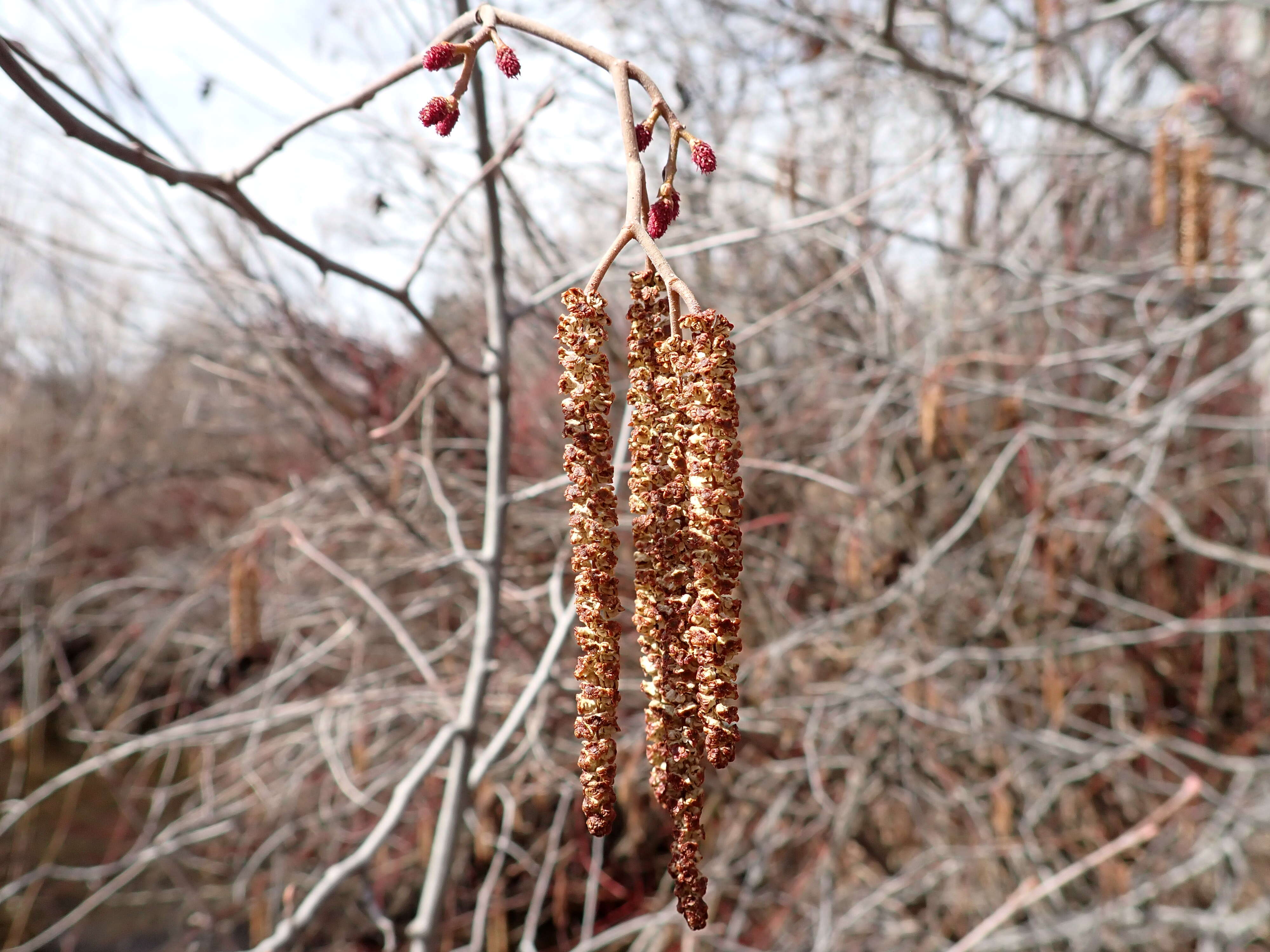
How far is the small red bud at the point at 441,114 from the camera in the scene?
583 mm

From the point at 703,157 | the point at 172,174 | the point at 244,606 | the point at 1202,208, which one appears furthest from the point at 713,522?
the point at 1202,208

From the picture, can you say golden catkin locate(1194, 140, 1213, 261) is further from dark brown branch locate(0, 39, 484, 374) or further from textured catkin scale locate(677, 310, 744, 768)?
textured catkin scale locate(677, 310, 744, 768)

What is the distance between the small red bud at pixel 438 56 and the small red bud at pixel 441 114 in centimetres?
4

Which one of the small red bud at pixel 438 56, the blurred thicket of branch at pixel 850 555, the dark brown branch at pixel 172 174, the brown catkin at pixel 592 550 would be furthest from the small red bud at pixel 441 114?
the blurred thicket of branch at pixel 850 555

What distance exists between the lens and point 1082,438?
3420 mm

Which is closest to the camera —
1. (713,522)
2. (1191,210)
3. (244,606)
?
(713,522)

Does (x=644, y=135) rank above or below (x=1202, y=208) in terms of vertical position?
below

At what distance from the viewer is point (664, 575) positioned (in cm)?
55

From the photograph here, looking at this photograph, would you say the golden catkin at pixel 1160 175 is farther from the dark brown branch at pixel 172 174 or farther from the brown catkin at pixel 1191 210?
the dark brown branch at pixel 172 174

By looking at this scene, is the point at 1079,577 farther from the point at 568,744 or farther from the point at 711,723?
the point at 711,723

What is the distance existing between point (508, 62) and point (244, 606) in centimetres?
197

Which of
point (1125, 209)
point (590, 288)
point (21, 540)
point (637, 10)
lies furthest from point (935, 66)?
point (21, 540)

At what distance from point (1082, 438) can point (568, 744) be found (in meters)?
2.14

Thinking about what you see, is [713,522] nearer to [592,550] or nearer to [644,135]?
[592,550]
